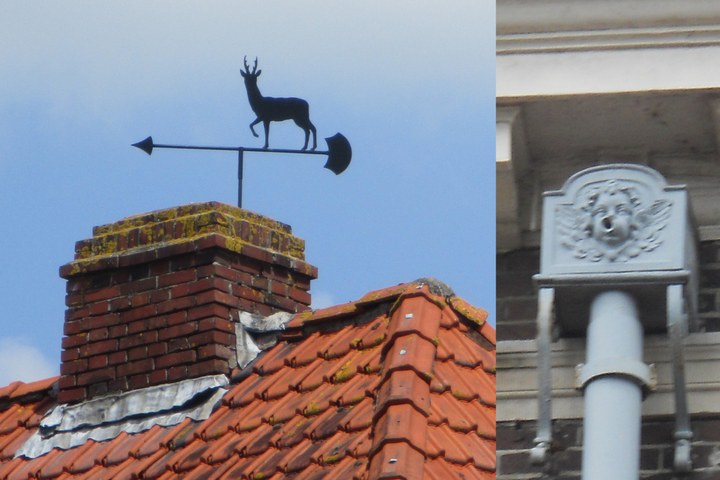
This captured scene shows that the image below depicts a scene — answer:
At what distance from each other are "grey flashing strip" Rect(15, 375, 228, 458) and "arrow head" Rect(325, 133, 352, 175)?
1.44 metres

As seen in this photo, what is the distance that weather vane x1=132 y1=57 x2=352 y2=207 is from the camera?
9984 millimetres

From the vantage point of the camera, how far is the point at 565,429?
5902 mm

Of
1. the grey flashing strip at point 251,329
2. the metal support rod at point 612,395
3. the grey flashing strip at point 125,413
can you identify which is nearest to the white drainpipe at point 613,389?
the metal support rod at point 612,395

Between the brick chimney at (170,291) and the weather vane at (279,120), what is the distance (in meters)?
0.36

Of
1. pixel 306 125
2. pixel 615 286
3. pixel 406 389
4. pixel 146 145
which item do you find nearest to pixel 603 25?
pixel 615 286

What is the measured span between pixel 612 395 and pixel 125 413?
410cm

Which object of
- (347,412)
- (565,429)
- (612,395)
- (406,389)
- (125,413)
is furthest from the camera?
(125,413)

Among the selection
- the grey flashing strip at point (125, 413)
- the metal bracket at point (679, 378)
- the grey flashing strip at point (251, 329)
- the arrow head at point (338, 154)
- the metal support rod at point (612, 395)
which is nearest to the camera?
the metal support rod at point (612, 395)

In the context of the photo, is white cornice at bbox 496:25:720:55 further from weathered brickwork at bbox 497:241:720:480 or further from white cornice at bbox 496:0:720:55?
weathered brickwork at bbox 497:241:720:480

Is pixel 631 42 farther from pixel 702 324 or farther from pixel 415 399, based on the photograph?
pixel 415 399

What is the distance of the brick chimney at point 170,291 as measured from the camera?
931 cm

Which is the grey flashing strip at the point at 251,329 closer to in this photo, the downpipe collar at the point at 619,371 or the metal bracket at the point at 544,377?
the metal bracket at the point at 544,377

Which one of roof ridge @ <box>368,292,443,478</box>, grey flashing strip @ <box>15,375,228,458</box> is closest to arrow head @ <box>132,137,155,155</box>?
grey flashing strip @ <box>15,375,228,458</box>

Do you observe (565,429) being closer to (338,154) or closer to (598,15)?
(598,15)
